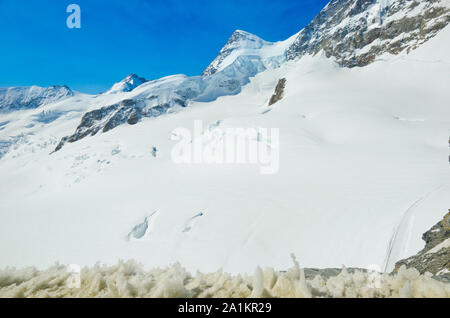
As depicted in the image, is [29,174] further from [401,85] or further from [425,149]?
[401,85]

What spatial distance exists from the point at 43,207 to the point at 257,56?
107 metres

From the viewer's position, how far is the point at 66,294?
6.77 feet

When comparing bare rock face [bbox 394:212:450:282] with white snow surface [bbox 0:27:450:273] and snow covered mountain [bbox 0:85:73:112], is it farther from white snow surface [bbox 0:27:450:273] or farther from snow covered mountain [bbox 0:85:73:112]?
snow covered mountain [bbox 0:85:73:112]

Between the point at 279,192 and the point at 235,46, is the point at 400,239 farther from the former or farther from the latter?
the point at 235,46

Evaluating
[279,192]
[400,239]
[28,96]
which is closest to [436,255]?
[400,239]

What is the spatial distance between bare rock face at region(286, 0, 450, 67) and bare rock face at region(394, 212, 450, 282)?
61967mm

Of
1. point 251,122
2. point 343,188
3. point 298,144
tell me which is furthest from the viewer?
point 251,122

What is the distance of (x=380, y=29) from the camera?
63125 millimetres

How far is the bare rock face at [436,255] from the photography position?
427cm

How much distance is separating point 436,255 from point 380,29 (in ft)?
252

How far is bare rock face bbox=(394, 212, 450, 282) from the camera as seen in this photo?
4.27 metres

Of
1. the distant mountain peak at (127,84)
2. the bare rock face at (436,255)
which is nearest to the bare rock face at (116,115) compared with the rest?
the bare rock face at (436,255)

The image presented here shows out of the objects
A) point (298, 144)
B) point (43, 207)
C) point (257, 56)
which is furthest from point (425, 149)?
point (257, 56)

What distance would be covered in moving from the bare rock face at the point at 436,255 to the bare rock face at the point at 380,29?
2440 inches
